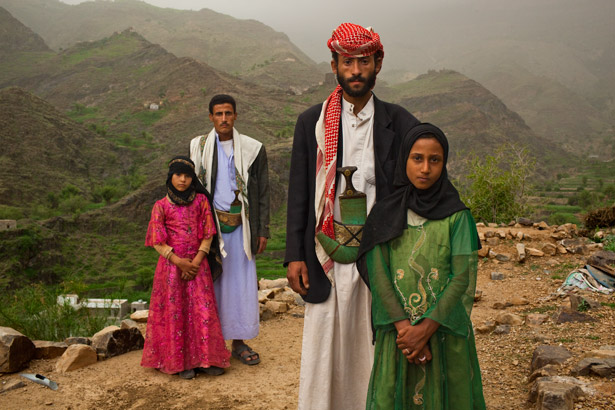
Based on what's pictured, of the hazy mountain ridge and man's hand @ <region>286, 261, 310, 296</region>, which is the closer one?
man's hand @ <region>286, 261, 310, 296</region>

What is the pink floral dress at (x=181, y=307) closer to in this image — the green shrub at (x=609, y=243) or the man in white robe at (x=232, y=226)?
the man in white robe at (x=232, y=226)

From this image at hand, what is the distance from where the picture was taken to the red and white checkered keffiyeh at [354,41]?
219 centimetres

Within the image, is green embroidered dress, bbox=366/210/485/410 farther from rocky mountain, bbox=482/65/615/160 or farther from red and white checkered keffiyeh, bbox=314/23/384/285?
rocky mountain, bbox=482/65/615/160

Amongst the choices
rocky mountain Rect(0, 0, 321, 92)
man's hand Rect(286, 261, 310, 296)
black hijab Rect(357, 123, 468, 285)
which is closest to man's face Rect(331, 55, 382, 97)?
black hijab Rect(357, 123, 468, 285)

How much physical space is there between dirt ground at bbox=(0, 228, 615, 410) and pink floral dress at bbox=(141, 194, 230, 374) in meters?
0.14

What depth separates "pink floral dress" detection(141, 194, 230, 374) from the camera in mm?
3559

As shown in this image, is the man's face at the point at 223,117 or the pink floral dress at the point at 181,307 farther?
the man's face at the point at 223,117

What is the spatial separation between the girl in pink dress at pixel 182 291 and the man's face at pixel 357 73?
5.68ft

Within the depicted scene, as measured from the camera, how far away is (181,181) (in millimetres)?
3600

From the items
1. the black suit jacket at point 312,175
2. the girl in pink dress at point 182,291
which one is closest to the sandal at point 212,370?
the girl in pink dress at point 182,291

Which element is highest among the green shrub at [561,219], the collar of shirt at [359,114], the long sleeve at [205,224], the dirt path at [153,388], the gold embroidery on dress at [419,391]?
the collar of shirt at [359,114]

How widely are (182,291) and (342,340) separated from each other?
5.79 feet

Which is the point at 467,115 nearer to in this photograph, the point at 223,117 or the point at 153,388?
the point at 223,117

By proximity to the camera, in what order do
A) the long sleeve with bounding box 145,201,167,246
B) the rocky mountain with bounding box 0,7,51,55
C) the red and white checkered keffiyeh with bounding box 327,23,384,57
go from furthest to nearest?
the rocky mountain with bounding box 0,7,51,55
the long sleeve with bounding box 145,201,167,246
the red and white checkered keffiyeh with bounding box 327,23,384,57
